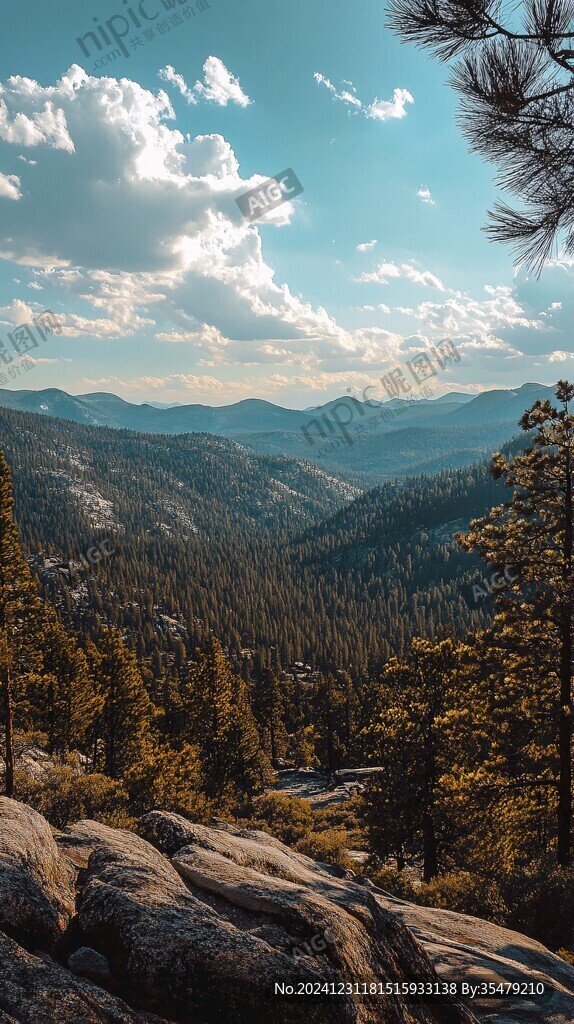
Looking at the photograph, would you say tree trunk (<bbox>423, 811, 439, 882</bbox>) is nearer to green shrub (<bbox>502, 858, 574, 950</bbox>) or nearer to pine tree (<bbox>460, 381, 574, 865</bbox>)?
green shrub (<bbox>502, 858, 574, 950</bbox>)

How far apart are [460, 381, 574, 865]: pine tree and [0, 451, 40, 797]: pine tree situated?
21586 millimetres

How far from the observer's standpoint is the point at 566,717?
1496cm

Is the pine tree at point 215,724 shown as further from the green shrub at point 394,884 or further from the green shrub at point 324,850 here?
the green shrub at point 394,884

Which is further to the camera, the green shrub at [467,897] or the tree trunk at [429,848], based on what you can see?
the tree trunk at [429,848]

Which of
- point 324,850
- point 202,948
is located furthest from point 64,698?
point 202,948

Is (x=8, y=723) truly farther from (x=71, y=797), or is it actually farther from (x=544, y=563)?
(x=544, y=563)

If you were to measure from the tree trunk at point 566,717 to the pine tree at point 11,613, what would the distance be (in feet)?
76.5

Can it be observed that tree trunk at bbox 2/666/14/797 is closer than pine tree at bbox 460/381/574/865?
No

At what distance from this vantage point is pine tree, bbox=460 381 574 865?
14844mm

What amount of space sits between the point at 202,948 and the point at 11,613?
2242cm

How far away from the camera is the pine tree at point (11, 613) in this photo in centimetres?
2405

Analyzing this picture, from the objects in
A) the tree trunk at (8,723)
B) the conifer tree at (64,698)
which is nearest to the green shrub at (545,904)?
the tree trunk at (8,723)

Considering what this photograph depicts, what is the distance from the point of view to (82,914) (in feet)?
23.5

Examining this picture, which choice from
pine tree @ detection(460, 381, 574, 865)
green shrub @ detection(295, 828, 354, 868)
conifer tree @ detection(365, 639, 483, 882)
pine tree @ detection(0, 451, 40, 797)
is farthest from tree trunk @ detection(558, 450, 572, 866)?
pine tree @ detection(0, 451, 40, 797)
